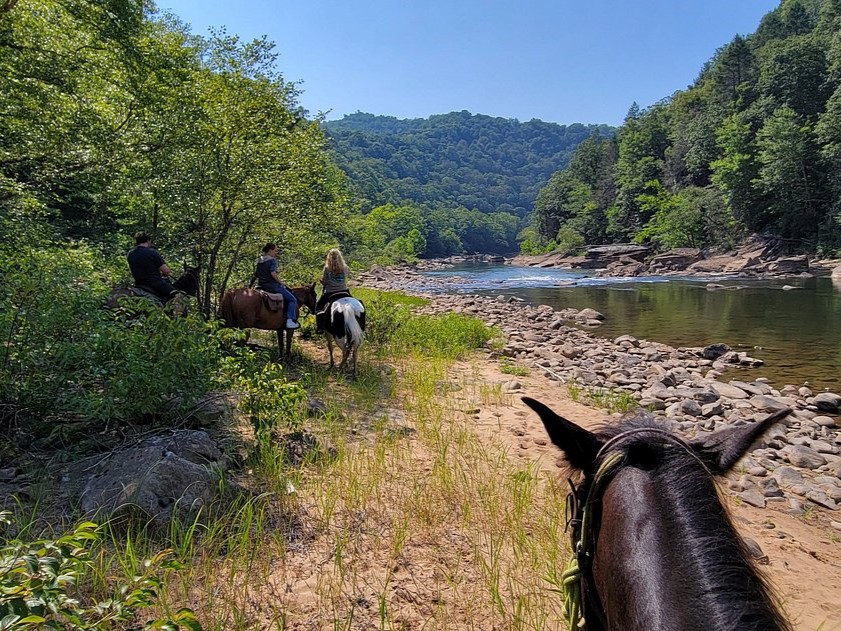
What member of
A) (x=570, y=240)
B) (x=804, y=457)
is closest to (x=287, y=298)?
(x=804, y=457)

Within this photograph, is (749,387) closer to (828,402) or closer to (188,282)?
(828,402)

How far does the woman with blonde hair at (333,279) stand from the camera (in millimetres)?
8164

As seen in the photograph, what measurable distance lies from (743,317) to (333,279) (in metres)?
15.6

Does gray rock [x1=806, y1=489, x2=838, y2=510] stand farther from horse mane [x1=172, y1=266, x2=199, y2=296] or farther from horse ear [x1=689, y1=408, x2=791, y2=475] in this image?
horse mane [x1=172, y1=266, x2=199, y2=296]

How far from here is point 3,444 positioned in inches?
141

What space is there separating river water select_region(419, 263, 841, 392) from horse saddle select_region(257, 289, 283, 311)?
9.46 meters

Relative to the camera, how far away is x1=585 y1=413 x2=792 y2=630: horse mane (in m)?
0.99

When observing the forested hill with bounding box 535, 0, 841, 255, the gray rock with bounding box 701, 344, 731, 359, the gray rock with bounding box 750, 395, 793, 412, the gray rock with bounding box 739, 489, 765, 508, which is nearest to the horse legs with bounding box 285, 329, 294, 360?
the gray rock with bounding box 739, 489, 765, 508

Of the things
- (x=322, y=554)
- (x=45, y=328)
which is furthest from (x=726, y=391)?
(x=45, y=328)

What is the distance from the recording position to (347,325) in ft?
24.5

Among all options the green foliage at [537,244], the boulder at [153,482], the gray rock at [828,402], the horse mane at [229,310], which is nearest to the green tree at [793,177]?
the green foliage at [537,244]

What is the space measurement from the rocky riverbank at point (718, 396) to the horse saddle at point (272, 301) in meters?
4.12

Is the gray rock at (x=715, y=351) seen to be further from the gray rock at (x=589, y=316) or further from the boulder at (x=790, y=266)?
the boulder at (x=790, y=266)

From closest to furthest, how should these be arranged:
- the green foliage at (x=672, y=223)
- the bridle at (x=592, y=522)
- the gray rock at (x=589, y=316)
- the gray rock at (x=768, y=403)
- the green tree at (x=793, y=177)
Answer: the bridle at (x=592, y=522), the gray rock at (x=768, y=403), the gray rock at (x=589, y=316), the green tree at (x=793, y=177), the green foliage at (x=672, y=223)
